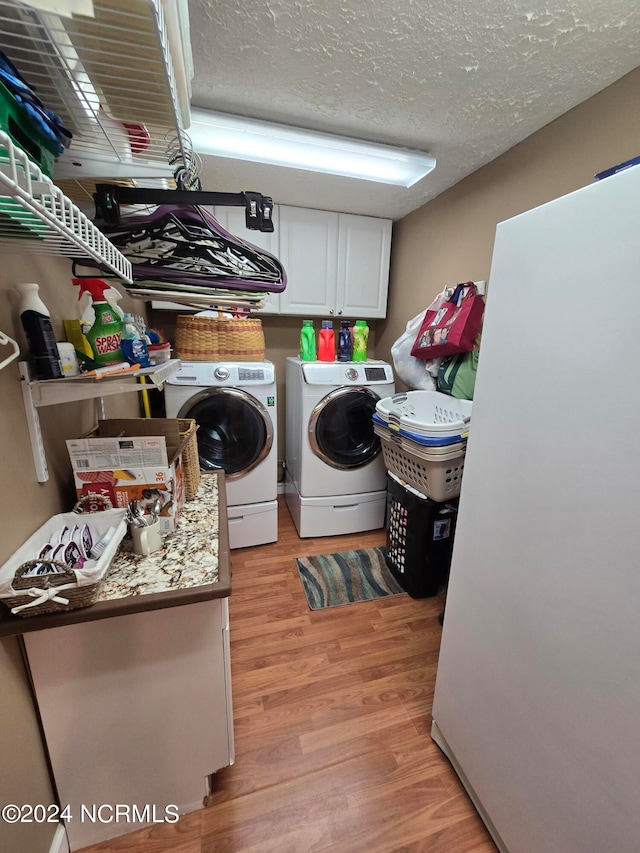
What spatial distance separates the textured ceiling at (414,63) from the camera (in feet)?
3.28

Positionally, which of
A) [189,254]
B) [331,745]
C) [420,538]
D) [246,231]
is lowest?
[331,745]

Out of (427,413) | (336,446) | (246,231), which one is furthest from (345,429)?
(246,231)

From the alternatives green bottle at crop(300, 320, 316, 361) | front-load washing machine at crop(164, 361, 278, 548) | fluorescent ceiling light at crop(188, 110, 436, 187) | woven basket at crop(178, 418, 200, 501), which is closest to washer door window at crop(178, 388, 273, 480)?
front-load washing machine at crop(164, 361, 278, 548)

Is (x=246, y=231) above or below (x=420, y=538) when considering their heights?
above

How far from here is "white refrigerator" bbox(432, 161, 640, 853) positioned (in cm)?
62

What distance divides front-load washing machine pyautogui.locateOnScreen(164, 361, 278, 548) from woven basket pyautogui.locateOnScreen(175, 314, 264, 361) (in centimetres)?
6

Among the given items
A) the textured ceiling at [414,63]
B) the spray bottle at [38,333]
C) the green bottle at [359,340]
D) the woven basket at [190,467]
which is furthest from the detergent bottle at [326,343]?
the spray bottle at [38,333]

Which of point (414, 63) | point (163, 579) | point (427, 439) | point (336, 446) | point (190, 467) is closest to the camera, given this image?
point (163, 579)

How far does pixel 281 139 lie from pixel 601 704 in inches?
85.6

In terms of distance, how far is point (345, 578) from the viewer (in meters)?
2.06

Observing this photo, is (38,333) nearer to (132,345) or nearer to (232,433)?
(132,345)

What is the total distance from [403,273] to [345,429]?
1279mm

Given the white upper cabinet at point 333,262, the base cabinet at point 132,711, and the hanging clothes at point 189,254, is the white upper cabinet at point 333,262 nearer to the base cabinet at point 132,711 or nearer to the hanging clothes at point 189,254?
the hanging clothes at point 189,254

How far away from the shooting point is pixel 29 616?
73cm
